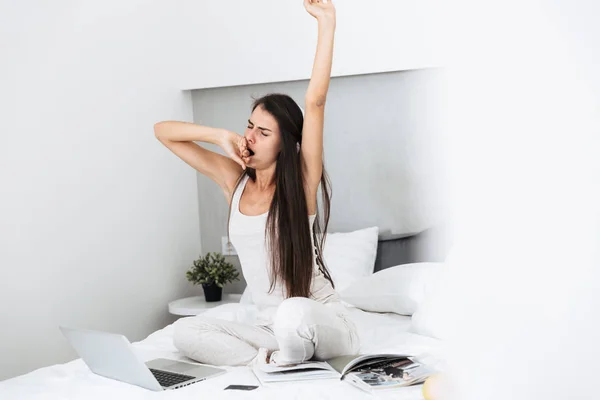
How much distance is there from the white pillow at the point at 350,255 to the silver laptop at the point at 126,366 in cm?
96

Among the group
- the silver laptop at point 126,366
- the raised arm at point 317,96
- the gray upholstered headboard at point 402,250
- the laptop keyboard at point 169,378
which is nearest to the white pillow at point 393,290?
the gray upholstered headboard at point 402,250

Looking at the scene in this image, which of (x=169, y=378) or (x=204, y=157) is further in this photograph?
(x=204, y=157)

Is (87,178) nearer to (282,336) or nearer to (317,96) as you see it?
(317,96)

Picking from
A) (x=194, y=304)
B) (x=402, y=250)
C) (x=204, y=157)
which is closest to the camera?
(x=204, y=157)

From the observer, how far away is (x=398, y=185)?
271cm

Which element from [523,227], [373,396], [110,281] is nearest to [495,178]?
[523,227]

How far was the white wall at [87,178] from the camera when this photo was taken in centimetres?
225

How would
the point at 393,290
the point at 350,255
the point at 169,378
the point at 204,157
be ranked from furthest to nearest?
the point at 350,255 → the point at 393,290 → the point at 204,157 → the point at 169,378

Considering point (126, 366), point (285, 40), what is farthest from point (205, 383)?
point (285, 40)

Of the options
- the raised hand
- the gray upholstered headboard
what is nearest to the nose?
the raised hand

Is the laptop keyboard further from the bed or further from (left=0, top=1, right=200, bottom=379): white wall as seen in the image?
(left=0, top=1, right=200, bottom=379): white wall

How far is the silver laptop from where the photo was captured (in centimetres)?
140

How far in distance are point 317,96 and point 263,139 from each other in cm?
23

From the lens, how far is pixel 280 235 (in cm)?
175
